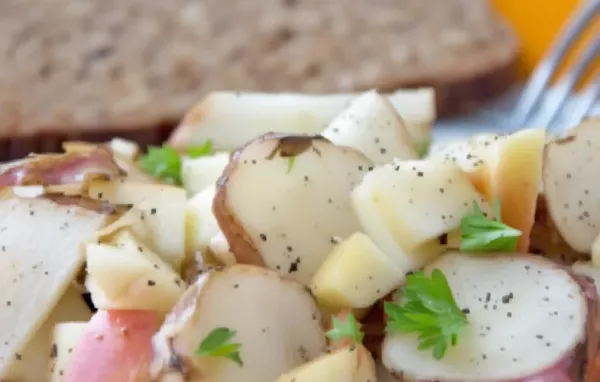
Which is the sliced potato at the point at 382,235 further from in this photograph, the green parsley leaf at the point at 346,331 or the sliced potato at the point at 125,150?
the sliced potato at the point at 125,150

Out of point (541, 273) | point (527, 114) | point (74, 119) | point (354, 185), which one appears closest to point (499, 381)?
point (541, 273)

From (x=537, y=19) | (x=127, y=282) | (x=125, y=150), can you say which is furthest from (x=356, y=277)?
(x=537, y=19)

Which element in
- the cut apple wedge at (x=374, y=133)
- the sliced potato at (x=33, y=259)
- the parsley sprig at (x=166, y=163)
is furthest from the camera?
the parsley sprig at (x=166, y=163)

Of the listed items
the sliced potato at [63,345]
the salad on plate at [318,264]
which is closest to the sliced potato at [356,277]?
the salad on plate at [318,264]

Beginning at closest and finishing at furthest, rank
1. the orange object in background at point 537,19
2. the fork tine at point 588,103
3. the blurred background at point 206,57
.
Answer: the fork tine at point 588,103 < the blurred background at point 206,57 < the orange object in background at point 537,19

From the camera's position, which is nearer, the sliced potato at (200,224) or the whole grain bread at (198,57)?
the sliced potato at (200,224)

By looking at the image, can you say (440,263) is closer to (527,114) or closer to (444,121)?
(527,114)
